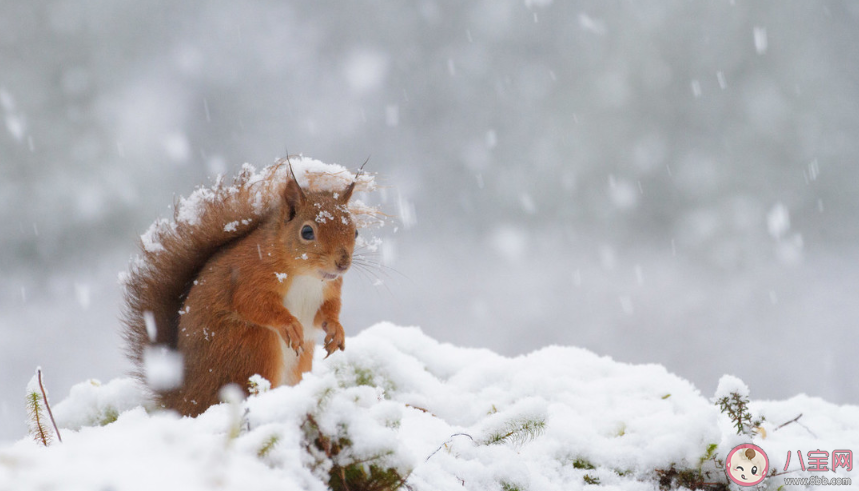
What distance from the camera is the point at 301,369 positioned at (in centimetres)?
170

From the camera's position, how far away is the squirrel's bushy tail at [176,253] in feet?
5.72

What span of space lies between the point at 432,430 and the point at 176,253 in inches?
39.0

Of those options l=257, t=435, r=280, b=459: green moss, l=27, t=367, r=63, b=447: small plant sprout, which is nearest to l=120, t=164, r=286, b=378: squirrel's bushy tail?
l=27, t=367, r=63, b=447: small plant sprout

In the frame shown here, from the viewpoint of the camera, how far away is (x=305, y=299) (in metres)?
1.71

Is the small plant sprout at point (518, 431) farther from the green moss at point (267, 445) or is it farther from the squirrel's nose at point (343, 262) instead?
the squirrel's nose at point (343, 262)

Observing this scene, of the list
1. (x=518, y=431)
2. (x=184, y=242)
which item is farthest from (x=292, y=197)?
(x=518, y=431)

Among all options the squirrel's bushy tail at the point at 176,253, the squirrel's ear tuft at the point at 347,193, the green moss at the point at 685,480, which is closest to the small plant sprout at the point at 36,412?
the squirrel's bushy tail at the point at 176,253

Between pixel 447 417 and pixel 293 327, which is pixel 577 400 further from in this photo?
pixel 293 327

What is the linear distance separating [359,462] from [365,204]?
123 cm

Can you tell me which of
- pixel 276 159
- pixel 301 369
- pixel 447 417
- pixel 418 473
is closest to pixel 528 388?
pixel 447 417

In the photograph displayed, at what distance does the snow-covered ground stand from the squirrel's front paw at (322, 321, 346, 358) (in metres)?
0.19

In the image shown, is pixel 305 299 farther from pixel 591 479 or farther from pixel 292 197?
pixel 591 479

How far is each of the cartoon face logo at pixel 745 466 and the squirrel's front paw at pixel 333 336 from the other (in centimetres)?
92

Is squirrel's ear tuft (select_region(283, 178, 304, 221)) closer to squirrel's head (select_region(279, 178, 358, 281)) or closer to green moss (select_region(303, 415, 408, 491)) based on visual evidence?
squirrel's head (select_region(279, 178, 358, 281))
